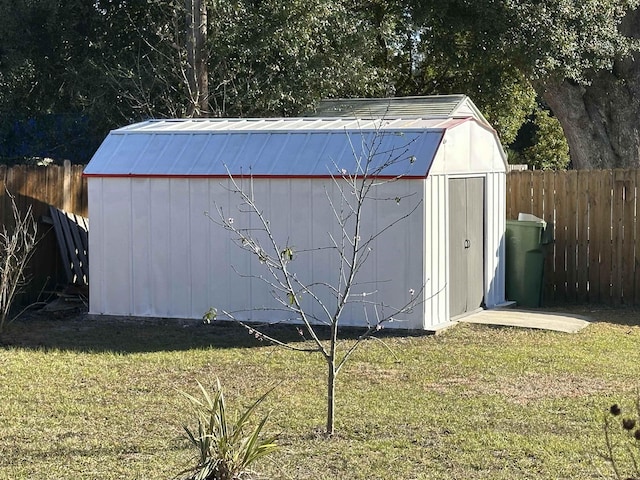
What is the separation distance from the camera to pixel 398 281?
489 inches

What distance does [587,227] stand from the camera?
50.3 feet

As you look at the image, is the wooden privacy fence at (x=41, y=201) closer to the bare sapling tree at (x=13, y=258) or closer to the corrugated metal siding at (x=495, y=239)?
the bare sapling tree at (x=13, y=258)

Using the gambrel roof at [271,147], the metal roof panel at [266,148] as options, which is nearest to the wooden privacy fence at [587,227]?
the gambrel roof at [271,147]

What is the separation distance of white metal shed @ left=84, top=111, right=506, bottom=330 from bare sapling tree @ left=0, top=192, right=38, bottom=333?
0.98m

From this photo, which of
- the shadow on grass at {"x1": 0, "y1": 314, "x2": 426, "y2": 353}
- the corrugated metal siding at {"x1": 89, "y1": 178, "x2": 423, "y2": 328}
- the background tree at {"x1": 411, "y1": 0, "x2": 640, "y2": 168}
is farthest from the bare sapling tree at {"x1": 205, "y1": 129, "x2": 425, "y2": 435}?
the background tree at {"x1": 411, "y1": 0, "x2": 640, "y2": 168}

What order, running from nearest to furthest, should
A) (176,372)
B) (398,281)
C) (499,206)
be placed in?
(176,372) < (398,281) < (499,206)

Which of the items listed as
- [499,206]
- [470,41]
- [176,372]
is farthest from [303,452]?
[470,41]

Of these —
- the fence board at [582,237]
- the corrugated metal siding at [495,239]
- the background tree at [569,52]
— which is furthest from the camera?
the background tree at [569,52]

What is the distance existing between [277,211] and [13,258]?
3967 millimetres

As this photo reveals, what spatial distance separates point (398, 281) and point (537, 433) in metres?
4.76

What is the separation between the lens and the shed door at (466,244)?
42.9 feet

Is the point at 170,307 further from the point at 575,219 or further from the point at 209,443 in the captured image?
the point at 209,443

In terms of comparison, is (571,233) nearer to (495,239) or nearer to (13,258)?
(495,239)

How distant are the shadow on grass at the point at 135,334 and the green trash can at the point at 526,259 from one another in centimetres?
330
